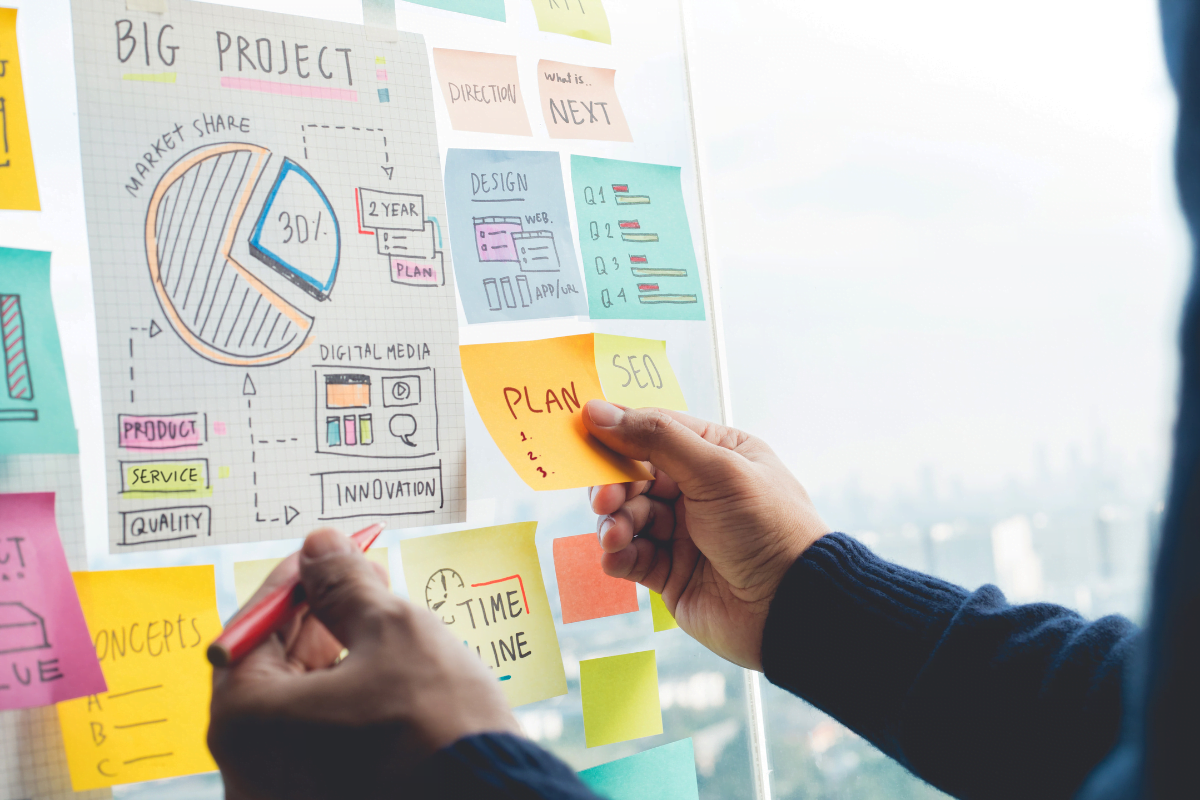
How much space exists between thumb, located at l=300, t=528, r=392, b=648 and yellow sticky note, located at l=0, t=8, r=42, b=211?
368mm

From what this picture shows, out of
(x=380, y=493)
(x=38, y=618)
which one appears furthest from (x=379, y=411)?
(x=38, y=618)

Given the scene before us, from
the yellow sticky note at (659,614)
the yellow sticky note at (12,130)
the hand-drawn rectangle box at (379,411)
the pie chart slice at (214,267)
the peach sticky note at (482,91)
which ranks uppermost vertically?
the peach sticky note at (482,91)

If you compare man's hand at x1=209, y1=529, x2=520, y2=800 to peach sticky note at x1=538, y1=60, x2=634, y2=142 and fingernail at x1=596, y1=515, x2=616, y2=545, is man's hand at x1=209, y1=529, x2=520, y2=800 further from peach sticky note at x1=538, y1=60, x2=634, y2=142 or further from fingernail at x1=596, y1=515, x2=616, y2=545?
peach sticky note at x1=538, y1=60, x2=634, y2=142

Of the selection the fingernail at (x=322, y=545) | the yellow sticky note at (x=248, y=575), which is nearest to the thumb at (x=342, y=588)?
the fingernail at (x=322, y=545)

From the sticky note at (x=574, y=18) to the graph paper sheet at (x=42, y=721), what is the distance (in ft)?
1.99

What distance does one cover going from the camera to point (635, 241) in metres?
0.82

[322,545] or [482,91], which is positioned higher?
[482,91]

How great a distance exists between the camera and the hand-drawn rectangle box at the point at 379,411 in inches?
24.7

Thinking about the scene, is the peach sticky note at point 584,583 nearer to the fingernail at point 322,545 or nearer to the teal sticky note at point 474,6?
the fingernail at point 322,545

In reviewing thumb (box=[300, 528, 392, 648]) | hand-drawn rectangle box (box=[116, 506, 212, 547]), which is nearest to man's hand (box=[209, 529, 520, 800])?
thumb (box=[300, 528, 392, 648])

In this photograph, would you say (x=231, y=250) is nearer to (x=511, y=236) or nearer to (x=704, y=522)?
(x=511, y=236)

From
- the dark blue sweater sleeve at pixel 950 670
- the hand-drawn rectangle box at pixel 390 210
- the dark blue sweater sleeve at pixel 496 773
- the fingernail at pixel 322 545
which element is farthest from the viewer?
the hand-drawn rectangle box at pixel 390 210

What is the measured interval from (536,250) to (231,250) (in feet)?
0.92

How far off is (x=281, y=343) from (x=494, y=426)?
192 millimetres
